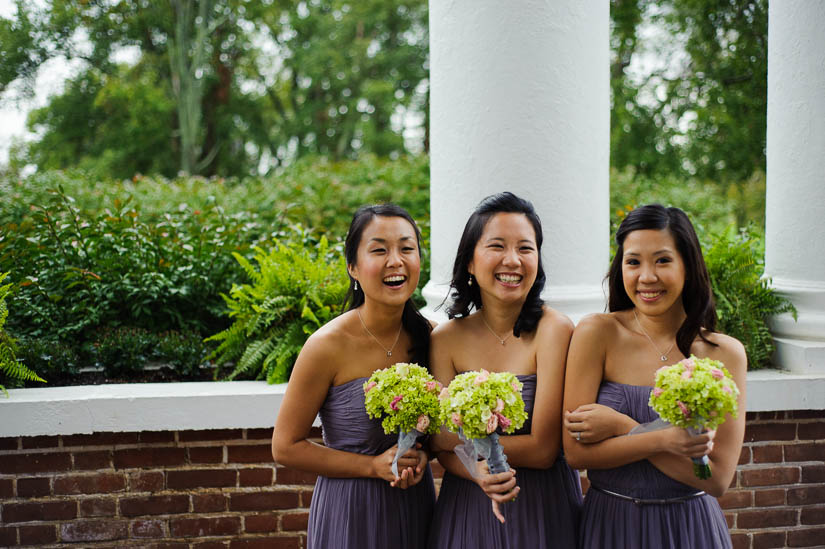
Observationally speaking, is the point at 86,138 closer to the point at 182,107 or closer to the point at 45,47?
the point at 45,47

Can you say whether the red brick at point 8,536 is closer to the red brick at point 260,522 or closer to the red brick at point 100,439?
the red brick at point 100,439

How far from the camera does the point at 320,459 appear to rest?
253 centimetres

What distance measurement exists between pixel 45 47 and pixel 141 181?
46.3 feet

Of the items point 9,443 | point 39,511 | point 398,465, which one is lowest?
point 39,511

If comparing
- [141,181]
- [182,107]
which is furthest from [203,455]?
[182,107]

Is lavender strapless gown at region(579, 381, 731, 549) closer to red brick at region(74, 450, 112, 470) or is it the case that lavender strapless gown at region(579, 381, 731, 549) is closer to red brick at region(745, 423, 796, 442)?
red brick at region(745, 423, 796, 442)

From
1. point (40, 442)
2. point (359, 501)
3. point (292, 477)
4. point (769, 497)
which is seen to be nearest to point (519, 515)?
point (359, 501)

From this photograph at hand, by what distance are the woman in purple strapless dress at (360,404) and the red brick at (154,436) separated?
146 cm

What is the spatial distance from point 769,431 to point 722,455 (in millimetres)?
2052

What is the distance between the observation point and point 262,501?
3764 mm

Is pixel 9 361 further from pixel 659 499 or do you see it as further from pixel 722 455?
pixel 722 455

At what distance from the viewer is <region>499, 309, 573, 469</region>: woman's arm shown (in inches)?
93.5

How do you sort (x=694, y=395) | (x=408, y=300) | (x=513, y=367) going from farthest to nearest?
(x=408, y=300) < (x=513, y=367) < (x=694, y=395)

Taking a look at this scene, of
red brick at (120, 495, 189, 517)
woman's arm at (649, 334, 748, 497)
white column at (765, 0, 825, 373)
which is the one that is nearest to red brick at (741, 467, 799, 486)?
white column at (765, 0, 825, 373)
